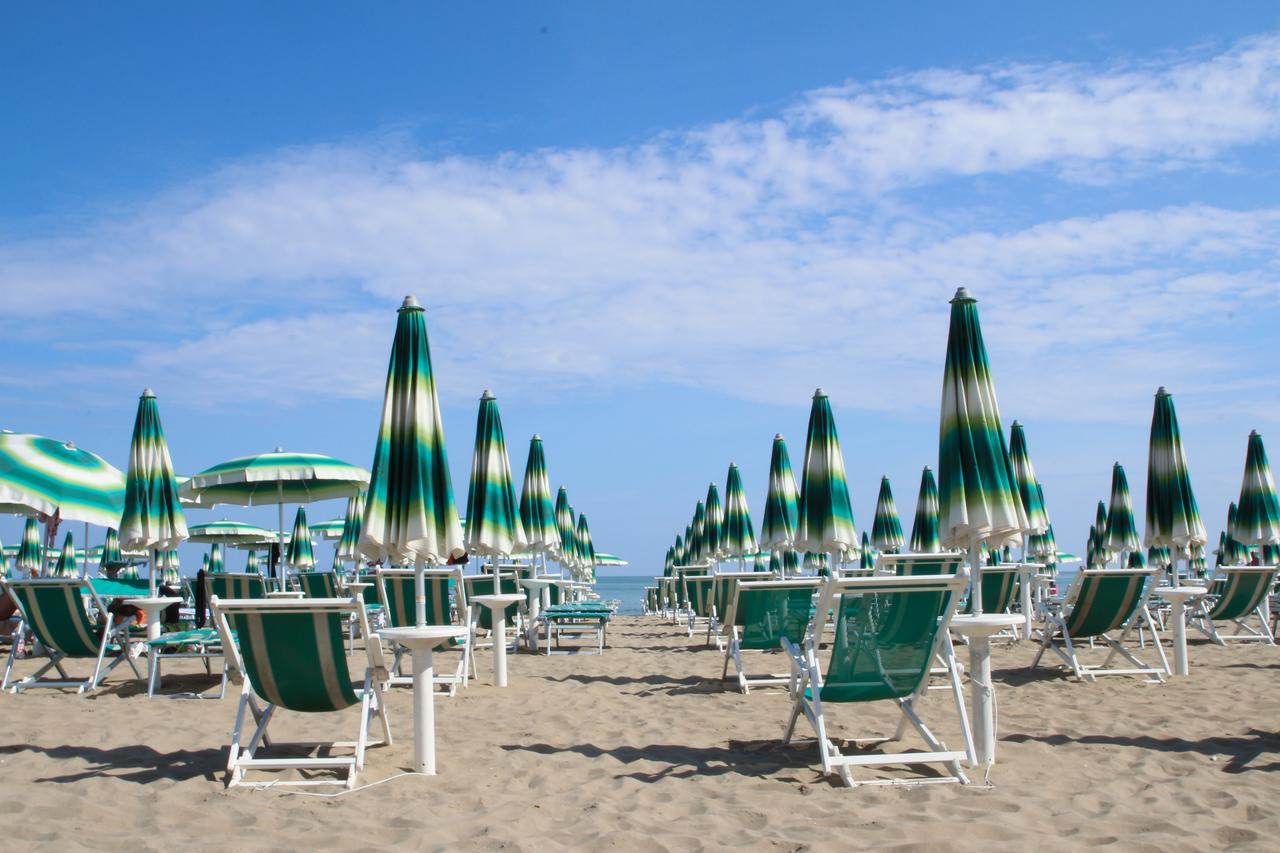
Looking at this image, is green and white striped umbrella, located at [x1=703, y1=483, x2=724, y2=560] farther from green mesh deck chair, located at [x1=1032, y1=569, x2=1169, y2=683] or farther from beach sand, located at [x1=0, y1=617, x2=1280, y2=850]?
beach sand, located at [x1=0, y1=617, x2=1280, y2=850]

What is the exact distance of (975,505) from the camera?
15.3 feet

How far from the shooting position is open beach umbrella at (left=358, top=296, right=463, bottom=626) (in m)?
4.98

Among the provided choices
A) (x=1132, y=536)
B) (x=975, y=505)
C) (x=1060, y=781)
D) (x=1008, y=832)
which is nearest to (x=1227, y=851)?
(x=1008, y=832)

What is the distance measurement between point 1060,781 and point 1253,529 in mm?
8460

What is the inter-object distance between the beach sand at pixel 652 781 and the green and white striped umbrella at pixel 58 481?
9.72ft

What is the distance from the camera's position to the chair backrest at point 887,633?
14.1ft

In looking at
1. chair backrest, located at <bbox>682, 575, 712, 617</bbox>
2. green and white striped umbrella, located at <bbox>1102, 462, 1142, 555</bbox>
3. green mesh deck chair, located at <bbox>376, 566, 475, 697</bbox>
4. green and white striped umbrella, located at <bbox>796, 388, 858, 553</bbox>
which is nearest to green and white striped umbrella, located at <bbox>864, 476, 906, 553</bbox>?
green and white striped umbrella, located at <bbox>1102, 462, 1142, 555</bbox>

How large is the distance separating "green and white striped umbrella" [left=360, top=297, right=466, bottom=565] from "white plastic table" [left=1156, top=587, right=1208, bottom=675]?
5396mm

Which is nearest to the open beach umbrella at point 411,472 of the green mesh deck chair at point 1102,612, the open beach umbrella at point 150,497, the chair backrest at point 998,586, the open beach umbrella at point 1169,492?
the open beach umbrella at point 150,497

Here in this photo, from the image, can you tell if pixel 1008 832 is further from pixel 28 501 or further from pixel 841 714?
pixel 28 501

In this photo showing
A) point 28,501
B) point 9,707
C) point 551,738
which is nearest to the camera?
point 551,738

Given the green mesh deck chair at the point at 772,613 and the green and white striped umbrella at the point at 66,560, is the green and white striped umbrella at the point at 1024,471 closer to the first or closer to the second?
the green mesh deck chair at the point at 772,613

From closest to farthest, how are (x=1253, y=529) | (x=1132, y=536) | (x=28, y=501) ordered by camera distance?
(x=28, y=501), (x=1253, y=529), (x=1132, y=536)

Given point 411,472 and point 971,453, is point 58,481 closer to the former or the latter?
point 411,472
